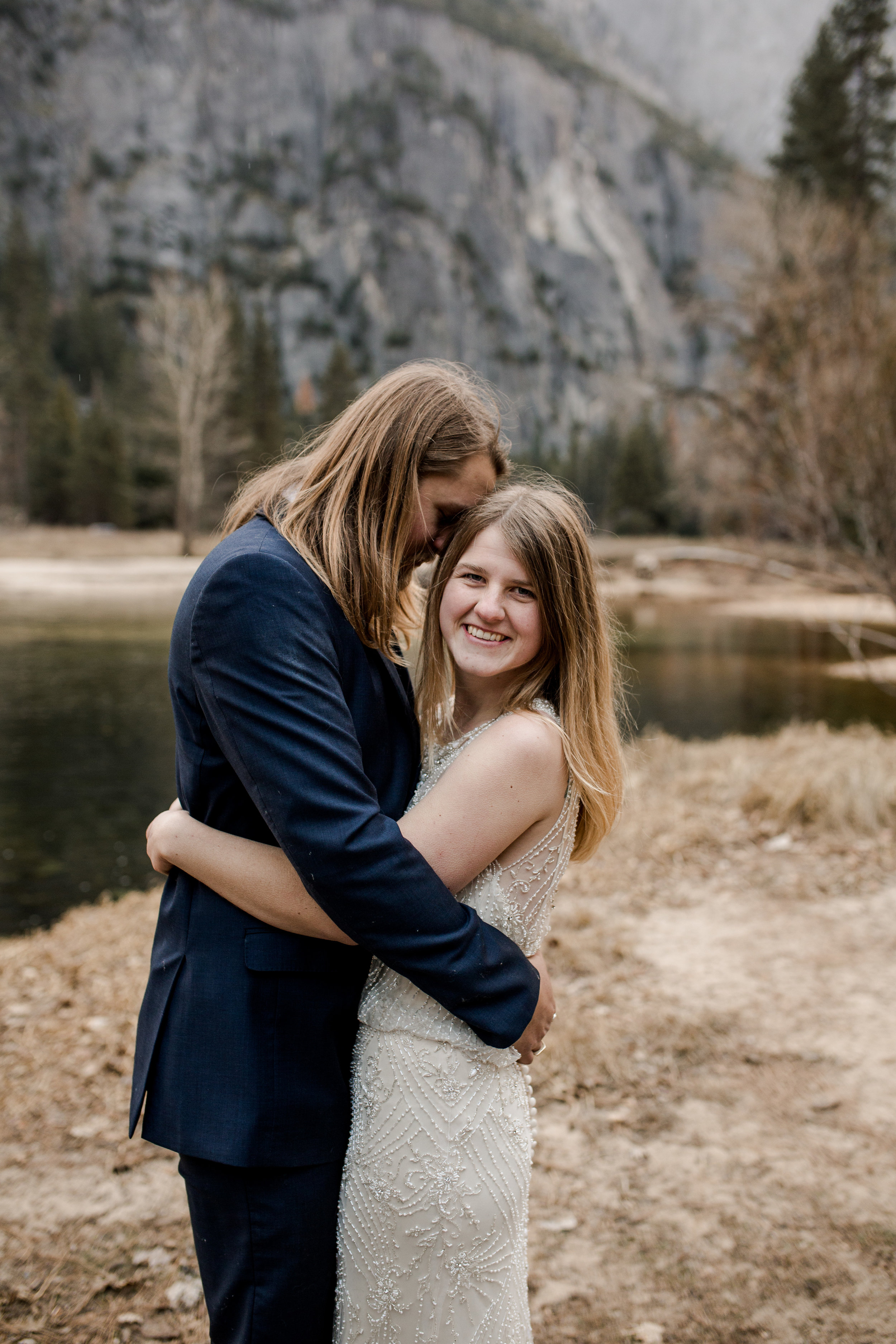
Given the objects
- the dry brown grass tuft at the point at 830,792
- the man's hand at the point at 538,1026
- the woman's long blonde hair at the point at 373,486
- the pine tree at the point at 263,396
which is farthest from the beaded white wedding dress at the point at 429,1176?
the pine tree at the point at 263,396

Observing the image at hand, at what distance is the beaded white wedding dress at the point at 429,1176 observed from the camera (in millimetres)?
1645

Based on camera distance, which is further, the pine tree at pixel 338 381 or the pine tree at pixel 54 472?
the pine tree at pixel 338 381

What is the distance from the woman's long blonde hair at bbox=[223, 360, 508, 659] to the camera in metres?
1.62

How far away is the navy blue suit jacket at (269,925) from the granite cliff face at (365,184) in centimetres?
7277

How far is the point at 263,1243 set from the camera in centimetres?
157

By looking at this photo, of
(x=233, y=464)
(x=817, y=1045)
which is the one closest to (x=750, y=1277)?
(x=817, y=1045)

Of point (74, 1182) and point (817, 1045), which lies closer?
point (74, 1182)

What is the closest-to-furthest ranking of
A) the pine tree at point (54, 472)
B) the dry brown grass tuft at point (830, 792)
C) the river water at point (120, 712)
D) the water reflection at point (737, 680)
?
the dry brown grass tuft at point (830, 792) < the river water at point (120, 712) < the water reflection at point (737, 680) < the pine tree at point (54, 472)

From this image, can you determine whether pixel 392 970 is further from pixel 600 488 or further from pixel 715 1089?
pixel 600 488

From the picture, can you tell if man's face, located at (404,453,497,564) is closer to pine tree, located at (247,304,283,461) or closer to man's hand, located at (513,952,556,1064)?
man's hand, located at (513,952,556,1064)

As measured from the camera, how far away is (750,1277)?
297cm

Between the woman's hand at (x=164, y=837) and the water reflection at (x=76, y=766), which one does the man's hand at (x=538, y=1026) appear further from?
the water reflection at (x=76, y=766)

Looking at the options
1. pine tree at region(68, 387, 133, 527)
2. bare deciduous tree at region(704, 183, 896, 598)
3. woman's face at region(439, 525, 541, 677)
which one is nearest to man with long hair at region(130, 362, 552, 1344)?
woman's face at region(439, 525, 541, 677)

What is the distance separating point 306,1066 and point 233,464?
39.6 m
